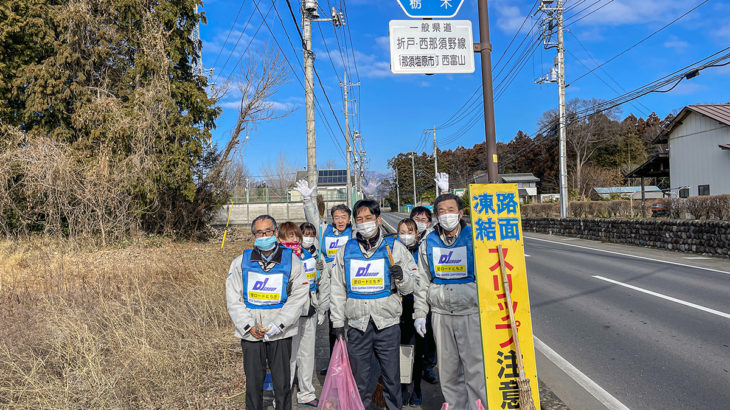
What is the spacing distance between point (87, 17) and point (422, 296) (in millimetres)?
16235

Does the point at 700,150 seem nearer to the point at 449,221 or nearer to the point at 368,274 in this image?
the point at 449,221

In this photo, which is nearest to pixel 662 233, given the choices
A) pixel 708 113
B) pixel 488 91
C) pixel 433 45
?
pixel 708 113

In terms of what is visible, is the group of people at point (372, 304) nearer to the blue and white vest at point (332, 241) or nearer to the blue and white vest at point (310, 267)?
the blue and white vest at point (310, 267)

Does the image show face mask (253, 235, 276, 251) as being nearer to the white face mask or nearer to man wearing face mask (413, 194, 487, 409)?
man wearing face mask (413, 194, 487, 409)

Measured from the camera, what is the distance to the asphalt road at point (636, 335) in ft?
12.9

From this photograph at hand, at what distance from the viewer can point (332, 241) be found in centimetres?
505

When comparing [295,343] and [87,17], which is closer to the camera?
[295,343]

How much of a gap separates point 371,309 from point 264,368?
38.0 inches

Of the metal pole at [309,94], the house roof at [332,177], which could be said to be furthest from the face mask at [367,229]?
the house roof at [332,177]

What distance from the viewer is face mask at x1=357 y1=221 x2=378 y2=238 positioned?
3631mm

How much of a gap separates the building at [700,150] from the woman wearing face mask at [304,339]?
75.8 feet

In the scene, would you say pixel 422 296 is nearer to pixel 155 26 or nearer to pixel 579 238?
pixel 155 26

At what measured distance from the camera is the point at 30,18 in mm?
13930

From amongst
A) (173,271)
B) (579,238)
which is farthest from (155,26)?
(579,238)
